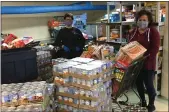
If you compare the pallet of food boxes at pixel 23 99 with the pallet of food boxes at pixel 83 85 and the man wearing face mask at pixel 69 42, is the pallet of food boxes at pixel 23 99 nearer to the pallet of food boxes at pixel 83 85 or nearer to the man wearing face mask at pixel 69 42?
the pallet of food boxes at pixel 83 85

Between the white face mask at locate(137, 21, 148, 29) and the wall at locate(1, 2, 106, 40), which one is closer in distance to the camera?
the white face mask at locate(137, 21, 148, 29)

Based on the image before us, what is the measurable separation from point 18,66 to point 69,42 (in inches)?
53.8

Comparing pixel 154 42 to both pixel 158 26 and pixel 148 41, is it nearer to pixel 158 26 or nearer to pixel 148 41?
pixel 148 41

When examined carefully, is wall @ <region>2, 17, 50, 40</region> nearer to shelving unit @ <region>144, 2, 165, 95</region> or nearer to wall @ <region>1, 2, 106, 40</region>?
wall @ <region>1, 2, 106, 40</region>

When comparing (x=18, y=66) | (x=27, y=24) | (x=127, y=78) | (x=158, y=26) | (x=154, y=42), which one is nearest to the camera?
(x=18, y=66)

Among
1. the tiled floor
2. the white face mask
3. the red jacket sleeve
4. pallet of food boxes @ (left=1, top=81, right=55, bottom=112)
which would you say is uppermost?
the white face mask

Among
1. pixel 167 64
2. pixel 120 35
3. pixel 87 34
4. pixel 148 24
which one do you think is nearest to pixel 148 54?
pixel 148 24

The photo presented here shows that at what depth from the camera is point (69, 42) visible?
4082 millimetres

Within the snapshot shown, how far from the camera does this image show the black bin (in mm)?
2791

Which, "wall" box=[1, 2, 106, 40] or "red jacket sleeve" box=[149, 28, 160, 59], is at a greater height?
"wall" box=[1, 2, 106, 40]

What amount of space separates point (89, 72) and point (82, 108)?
1.47ft

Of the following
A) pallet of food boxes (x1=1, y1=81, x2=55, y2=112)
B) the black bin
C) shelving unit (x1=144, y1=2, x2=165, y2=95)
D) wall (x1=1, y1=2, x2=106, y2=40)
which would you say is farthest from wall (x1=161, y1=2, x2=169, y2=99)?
wall (x1=1, y1=2, x2=106, y2=40)

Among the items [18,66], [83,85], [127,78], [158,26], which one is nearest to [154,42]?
[158,26]

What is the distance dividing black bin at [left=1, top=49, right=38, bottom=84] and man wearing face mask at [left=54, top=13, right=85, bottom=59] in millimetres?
1096
